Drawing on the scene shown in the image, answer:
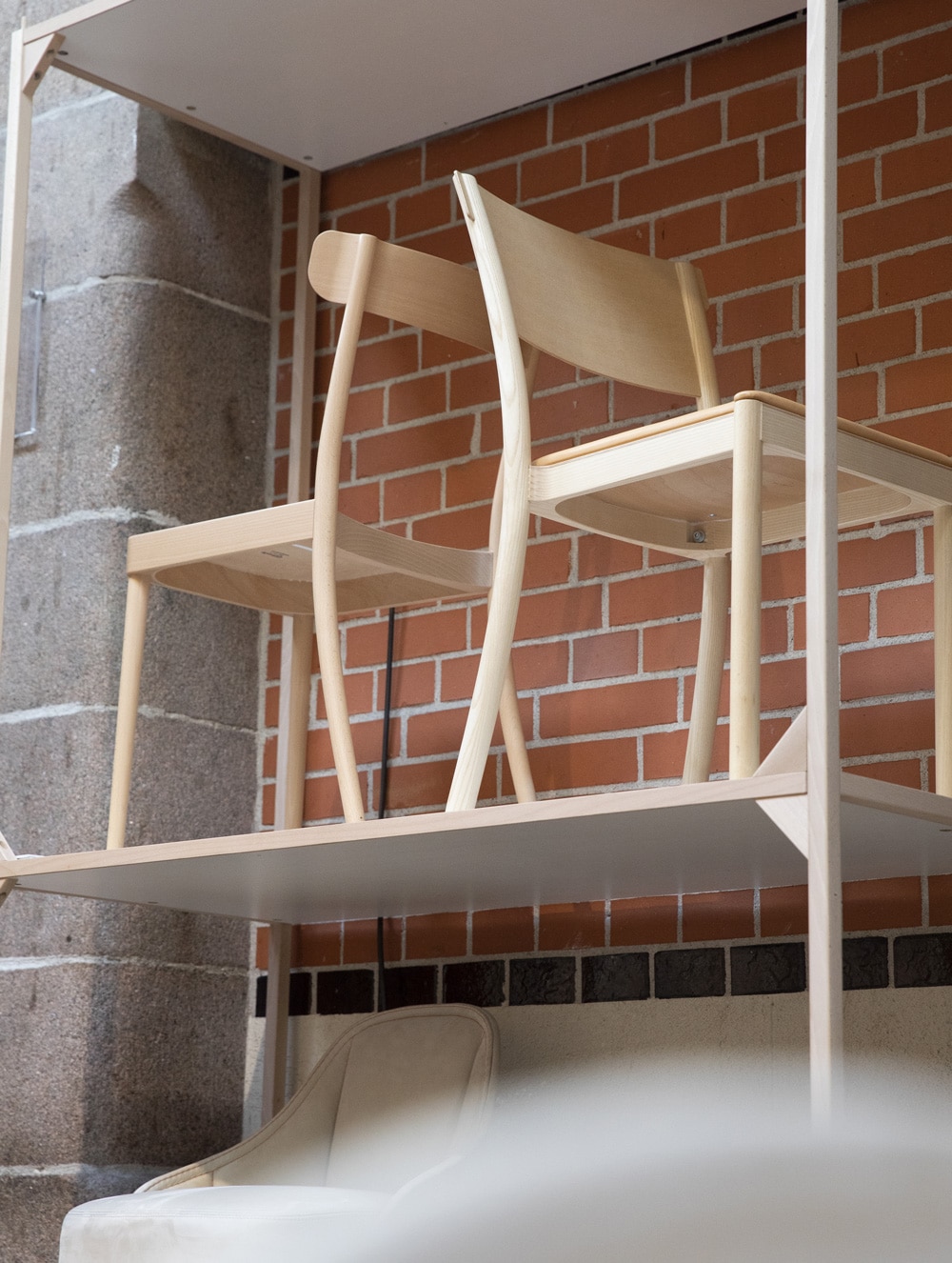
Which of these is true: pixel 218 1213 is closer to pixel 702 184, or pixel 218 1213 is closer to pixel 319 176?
pixel 702 184

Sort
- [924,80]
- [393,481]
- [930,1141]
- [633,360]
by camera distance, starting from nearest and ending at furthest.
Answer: [930,1141], [633,360], [924,80], [393,481]

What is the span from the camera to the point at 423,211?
331 cm

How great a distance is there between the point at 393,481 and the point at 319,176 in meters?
0.71

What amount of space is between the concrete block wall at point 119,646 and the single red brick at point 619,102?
2.31ft

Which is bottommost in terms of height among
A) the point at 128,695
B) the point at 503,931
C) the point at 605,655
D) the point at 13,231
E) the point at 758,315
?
the point at 503,931

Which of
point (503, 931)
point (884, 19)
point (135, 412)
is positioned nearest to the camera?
point (884, 19)

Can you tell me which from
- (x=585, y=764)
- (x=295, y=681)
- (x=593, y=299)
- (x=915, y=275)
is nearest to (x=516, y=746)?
(x=585, y=764)

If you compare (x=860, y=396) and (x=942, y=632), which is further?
(x=860, y=396)

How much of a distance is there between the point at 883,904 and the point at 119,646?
144 cm

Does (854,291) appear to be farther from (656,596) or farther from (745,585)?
(745,585)

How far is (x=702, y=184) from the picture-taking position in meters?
2.95

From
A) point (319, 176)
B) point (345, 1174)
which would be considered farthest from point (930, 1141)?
point (319, 176)

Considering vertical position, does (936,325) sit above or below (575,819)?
above

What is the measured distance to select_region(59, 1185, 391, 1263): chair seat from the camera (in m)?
2.21
